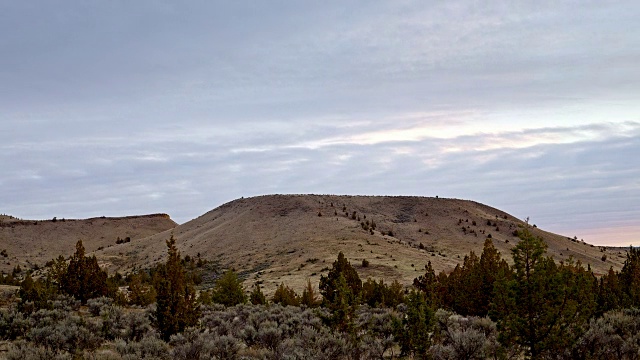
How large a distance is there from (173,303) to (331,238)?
35291 millimetres

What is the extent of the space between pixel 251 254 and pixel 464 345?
133 feet

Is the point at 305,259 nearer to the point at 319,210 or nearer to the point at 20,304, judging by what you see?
the point at 319,210

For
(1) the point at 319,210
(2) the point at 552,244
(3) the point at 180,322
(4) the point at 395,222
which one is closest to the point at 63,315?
(3) the point at 180,322

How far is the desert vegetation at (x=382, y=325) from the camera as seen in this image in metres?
10.6

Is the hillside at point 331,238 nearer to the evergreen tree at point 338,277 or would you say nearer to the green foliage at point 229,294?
the green foliage at point 229,294

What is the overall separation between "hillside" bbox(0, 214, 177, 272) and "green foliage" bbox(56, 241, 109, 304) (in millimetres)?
43566

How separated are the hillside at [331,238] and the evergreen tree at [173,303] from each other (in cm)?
2029

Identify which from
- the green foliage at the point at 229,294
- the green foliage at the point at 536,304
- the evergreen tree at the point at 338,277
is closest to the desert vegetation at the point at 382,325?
the green foliage at the point at 536,304

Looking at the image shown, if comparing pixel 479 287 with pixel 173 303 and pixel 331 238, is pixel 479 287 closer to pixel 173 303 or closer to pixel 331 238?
pixel 173 303

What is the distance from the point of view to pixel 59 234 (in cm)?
8369

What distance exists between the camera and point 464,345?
12867 millimetres

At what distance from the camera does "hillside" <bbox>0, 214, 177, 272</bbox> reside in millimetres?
73375

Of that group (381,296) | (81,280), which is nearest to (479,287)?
(381,296)

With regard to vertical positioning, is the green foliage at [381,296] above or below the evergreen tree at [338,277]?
below
